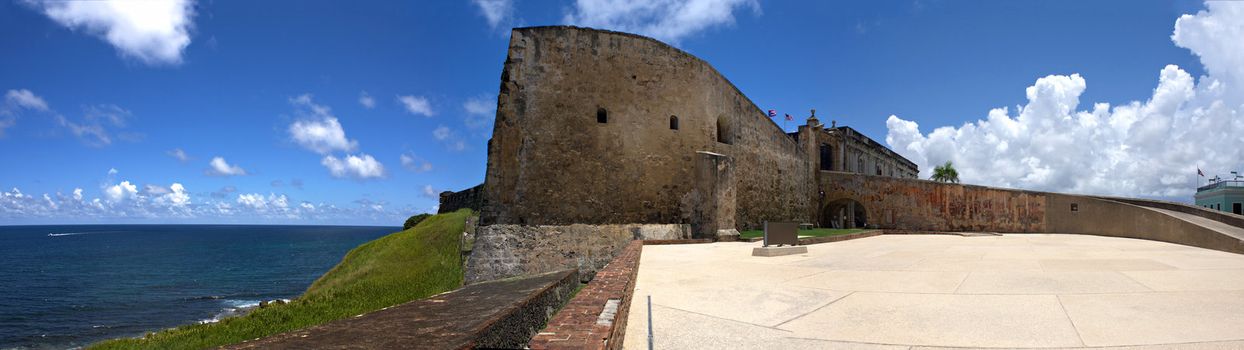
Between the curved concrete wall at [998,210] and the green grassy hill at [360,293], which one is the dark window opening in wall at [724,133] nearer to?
the green grassy hill at [360,293]

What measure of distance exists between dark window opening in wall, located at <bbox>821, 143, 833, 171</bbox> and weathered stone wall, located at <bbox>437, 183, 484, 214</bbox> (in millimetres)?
19373

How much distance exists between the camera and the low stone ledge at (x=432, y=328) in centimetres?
478

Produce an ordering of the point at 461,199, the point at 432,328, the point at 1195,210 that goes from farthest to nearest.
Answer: the point at 461,199, the point at 1195,210, the point at 432,328

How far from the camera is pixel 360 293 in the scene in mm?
13648

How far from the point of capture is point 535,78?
14.5 m


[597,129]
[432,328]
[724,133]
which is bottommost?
[432,328]

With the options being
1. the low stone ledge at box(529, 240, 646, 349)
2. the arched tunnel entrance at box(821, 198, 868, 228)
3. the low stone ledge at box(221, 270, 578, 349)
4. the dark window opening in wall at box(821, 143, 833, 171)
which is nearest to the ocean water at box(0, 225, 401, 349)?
the low stone ledge at box(221, 270, 578, 349)

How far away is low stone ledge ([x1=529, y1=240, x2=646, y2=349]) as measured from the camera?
11.7 feet

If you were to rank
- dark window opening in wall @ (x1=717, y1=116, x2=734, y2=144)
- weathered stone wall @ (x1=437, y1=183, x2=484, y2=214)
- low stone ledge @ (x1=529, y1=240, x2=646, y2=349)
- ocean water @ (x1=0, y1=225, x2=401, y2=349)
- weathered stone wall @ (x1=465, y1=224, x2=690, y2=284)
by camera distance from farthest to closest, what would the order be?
weathered stone wall @ (x1=437, y1=183, x2=484, y2=214) → dark window opening in wall @ (x1=717, y1=116, x2=734, y2=144) → ocean water @ (x1=0, y1=225, x2=401, y2=349) → weathered stone wall @ (x1=465, y1=224, x2=690, y2=284) → low stone ledge @ (x1=529, y1=240, x2=646, y2=349)

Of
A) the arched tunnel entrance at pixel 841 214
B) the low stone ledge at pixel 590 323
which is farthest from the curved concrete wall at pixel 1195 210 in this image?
the low stone ledge at pixel 590 323

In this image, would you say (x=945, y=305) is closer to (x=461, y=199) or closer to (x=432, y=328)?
(x=432, y=328)

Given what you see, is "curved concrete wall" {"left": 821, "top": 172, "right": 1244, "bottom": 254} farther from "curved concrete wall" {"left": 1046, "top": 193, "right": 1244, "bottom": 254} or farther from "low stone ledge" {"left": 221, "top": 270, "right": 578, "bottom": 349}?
"low stone ledge" {"left": 221, "top": 270, "right": 578, "bottom": 349}

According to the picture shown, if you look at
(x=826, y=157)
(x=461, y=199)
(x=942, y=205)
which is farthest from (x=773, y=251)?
(x=461, y=199)

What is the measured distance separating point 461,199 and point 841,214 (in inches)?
891
